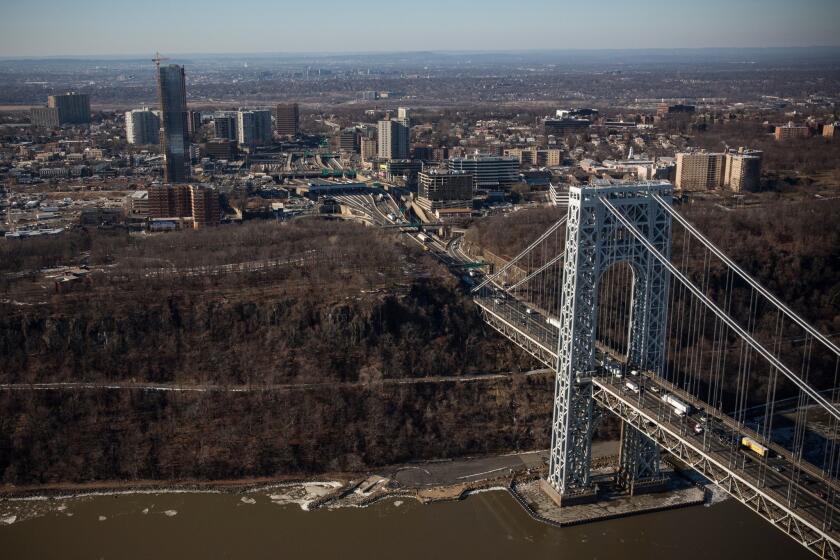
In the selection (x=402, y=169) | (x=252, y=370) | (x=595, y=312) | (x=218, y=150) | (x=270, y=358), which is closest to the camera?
(x=595, y=312)

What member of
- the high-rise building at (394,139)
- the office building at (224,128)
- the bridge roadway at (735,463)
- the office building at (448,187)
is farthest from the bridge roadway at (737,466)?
the office building at (224,128)

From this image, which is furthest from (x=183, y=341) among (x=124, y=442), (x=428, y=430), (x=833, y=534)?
(x=833, y=534)

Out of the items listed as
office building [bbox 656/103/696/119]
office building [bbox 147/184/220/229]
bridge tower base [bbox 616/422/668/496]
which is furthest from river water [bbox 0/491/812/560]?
office building [bbox 656/103/696/119]

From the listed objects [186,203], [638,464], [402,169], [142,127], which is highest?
[142,127]

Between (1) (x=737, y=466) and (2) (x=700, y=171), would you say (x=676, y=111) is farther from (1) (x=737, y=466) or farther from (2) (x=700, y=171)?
(1) (x=737, y=466)

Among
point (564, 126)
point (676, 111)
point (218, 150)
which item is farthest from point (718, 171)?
point (676, 111)

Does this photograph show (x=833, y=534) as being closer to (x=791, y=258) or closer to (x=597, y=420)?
(x=597, y=420)

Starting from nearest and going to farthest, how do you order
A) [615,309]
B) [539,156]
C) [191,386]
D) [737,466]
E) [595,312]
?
[737,466], [595,312], [191,386], [615,309], [539,156]
